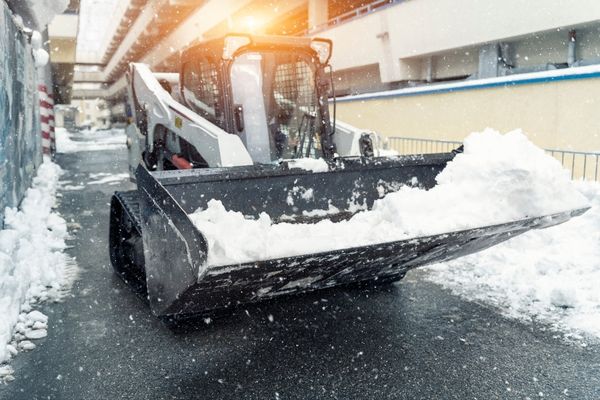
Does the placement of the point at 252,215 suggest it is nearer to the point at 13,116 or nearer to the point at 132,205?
the point at 132,205

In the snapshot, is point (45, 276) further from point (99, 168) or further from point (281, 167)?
point (99, 168)

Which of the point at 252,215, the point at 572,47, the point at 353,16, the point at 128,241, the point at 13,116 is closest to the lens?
the point at 252,215

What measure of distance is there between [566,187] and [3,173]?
4.93 m

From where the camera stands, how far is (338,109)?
17641 mm

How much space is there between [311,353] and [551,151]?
650 cm

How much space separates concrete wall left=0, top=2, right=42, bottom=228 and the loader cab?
6.49 feet

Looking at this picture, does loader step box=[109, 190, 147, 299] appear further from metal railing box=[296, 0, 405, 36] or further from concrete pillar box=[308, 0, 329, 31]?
concrete pillar box=[308, 0, 329, 31]

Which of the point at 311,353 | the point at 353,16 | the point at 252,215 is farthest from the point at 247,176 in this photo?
the point at 353,16

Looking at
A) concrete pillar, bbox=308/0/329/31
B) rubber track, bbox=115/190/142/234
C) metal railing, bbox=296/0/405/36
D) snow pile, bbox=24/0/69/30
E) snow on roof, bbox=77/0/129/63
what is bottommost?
rubber track, bbox=115/190/142/234

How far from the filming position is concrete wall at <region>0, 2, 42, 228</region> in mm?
5402

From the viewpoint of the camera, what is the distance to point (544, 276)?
Answer: 14.5 ft

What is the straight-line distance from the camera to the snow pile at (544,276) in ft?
12.5

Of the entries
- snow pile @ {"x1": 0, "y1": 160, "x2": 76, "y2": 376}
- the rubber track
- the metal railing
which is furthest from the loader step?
the metal railing

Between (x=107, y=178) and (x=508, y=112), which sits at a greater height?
(x=508, y=112)
